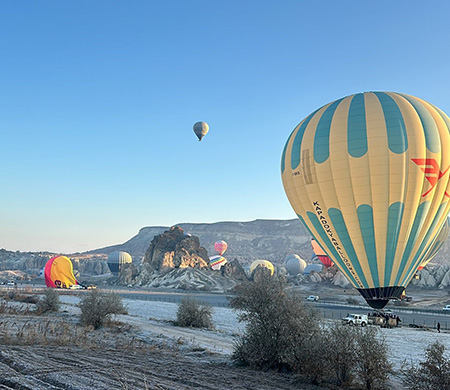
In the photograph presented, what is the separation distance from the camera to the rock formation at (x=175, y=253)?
11500 cm

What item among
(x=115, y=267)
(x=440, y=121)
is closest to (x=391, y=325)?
(x=440, y=121)

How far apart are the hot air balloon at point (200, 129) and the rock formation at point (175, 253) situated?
53.3m

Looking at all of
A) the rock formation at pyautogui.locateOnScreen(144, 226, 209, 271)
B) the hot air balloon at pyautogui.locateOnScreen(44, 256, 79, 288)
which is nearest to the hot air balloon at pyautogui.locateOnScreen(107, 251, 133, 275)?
the rock formation at pyautogui.locateOnScreen(144, 226, 209, 271)

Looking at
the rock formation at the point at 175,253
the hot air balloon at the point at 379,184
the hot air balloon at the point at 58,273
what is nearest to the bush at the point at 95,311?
the hot air balloon at the point at 379,184

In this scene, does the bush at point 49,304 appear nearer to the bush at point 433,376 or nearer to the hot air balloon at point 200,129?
the bush at point 433,376

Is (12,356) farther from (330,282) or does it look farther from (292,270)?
(292,270)

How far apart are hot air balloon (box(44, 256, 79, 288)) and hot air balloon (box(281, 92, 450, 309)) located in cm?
6134

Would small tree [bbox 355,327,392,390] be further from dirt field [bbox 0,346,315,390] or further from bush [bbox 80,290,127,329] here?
bush [bbox 80,290,127,329]

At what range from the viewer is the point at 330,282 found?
4181 inches

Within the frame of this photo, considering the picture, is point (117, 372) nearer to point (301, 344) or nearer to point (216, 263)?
point (301, 344)

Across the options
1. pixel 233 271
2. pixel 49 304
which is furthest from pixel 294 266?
pixel 49 304

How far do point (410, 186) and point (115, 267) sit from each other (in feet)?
410

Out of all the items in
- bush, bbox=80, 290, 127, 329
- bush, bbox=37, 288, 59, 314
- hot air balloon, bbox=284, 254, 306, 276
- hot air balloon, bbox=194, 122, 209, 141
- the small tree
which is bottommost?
hot air balloon, bbox=284, 254, 306, 276

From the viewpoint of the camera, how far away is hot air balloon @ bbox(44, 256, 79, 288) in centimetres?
7562
